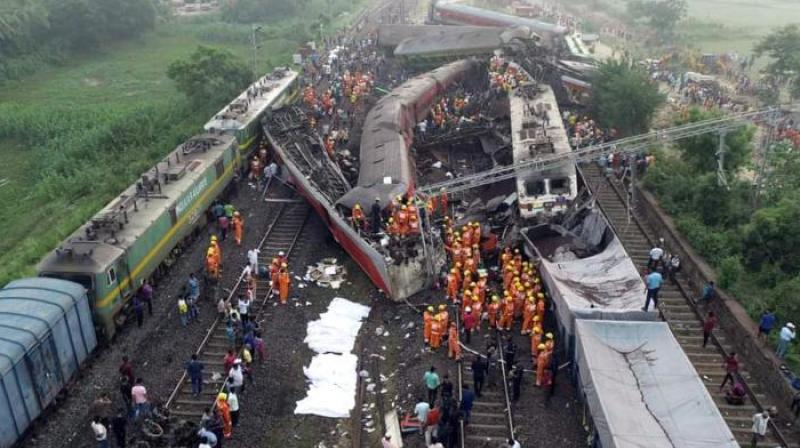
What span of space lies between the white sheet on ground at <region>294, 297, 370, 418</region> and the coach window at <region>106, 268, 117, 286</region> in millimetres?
4309

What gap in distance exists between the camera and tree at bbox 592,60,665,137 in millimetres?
27859

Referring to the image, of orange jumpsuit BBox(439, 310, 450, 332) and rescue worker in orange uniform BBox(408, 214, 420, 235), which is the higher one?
rescue worker in orange uniform BBox(408, 214, 420, 235)

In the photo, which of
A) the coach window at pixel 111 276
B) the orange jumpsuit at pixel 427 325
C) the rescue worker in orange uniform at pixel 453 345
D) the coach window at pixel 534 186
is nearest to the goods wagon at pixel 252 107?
the coach window at pixel 111 276

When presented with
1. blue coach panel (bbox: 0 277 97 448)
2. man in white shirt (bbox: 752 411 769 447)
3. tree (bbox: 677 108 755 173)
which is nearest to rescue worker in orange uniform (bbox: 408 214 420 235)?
blue coach panel (bbox: 0 277 97 448)

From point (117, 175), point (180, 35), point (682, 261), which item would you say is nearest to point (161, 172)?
point (117, 175)

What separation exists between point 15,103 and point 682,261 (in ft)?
117

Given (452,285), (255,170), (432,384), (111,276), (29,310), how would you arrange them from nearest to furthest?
1. (29,310)
2. (432,384)
3. (111,276)
4. (452,285)
5. (255,170)

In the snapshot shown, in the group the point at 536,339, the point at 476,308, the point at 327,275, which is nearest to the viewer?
the point at 536,339

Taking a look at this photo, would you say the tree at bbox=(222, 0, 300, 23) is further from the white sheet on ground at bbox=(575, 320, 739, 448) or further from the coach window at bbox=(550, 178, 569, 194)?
the white sheet on ground at bbox=(575, 320, 739, 448)

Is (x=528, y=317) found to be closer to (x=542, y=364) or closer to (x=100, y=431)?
(x=542, y=364)

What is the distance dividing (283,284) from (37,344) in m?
5.74

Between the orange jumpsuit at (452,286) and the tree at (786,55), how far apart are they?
25136 millimetres

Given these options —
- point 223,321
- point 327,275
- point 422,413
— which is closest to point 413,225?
point 327,275

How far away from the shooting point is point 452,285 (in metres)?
16.3
